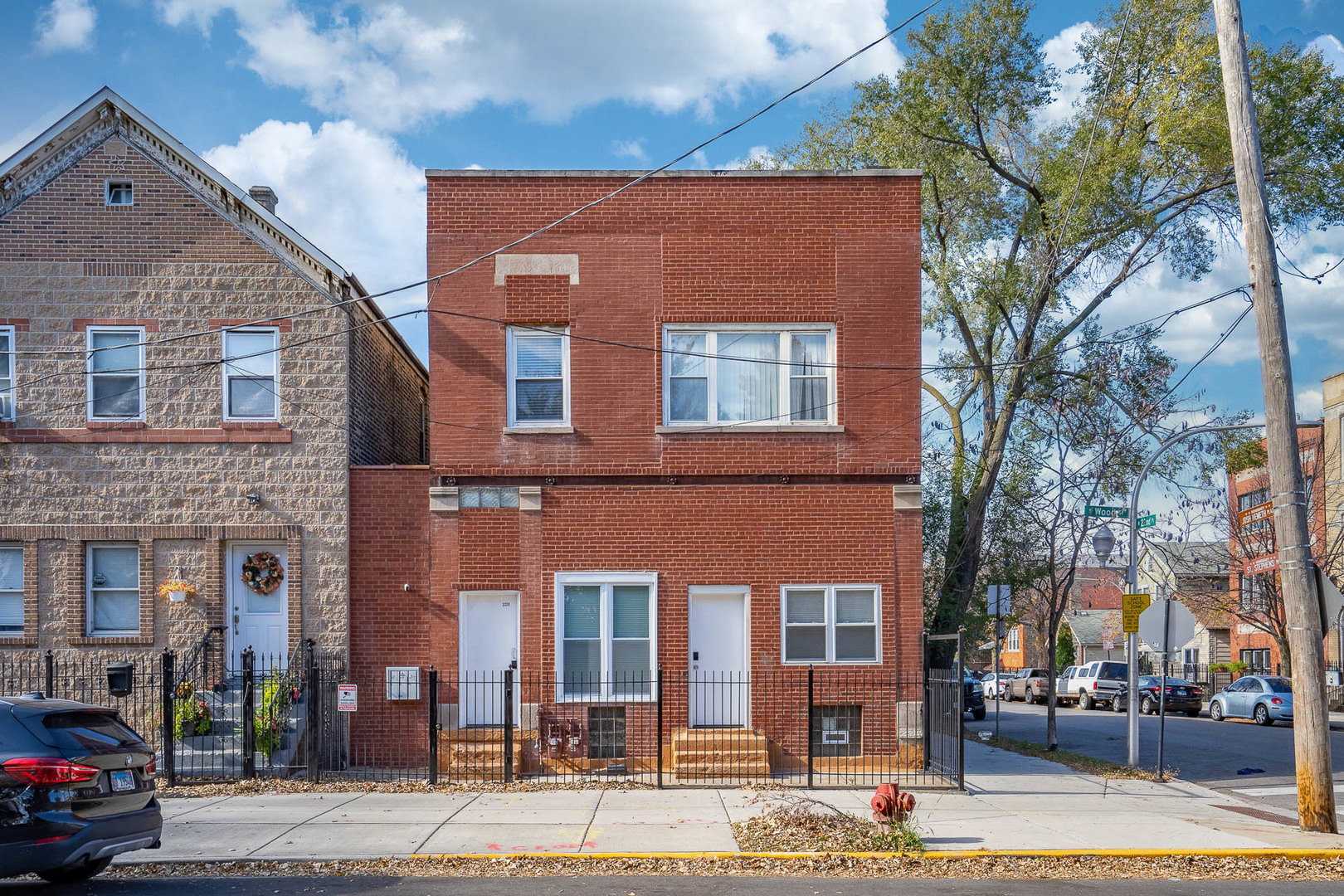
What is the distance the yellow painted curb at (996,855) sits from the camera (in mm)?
10805

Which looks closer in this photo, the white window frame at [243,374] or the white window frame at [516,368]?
the white window frame at [516,368]

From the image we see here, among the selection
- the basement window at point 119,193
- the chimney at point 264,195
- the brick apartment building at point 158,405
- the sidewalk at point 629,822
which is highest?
the chimney at point 264,195

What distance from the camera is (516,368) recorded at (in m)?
17.2

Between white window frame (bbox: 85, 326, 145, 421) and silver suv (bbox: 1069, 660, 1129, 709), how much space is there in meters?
33.7

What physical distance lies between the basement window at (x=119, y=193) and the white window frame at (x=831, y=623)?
11676mm

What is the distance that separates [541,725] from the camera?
16.5 metres

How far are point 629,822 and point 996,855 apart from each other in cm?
394

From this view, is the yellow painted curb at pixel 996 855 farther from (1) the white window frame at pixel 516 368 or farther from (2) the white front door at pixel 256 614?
(1) the white window frame at pixel 516 368

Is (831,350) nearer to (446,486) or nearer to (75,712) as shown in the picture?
(446,486)

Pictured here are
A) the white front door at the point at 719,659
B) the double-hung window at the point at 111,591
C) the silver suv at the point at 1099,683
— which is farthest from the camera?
the silver suv at the point at 1099,683

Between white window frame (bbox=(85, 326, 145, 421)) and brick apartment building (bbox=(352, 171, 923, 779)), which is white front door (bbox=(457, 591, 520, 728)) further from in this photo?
white window frame (bbox=(85, 326, 145, 421))

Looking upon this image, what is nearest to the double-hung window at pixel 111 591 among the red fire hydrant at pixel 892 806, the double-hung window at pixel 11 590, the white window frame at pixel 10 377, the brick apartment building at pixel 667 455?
the double-hung window at pixel 11 590

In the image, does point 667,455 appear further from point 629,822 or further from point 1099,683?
point 1099,683

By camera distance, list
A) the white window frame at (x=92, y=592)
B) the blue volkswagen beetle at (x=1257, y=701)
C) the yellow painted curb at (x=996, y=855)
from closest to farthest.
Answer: the yellow painted curb at (x=996, y=855) → the white window frame at (x=92, y=592) → the blue volkswagen beetle at (x=1257, y=701)
